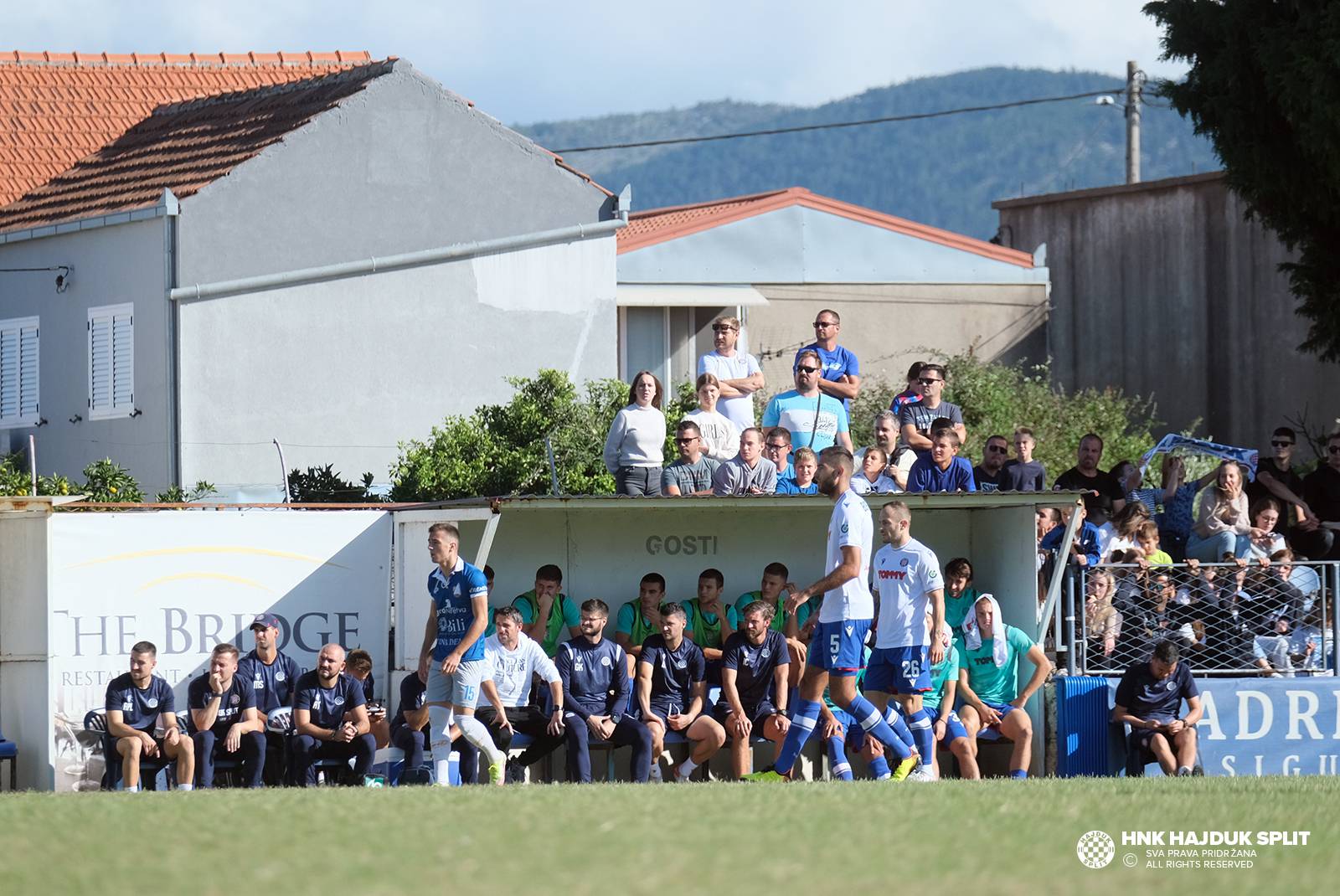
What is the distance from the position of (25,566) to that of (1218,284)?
20658mm

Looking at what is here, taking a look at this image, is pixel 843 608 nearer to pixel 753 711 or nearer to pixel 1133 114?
pixel 753 711

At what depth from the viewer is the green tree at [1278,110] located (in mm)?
18469

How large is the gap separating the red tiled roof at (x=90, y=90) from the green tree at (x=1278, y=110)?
1320 centimetres

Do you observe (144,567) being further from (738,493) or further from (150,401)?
(150,401)

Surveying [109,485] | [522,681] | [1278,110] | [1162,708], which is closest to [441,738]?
[522,681]

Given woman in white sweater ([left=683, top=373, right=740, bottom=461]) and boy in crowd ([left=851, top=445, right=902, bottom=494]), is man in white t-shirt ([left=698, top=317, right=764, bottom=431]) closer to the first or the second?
woman in white sweater ([left=683, top=373, right=740, bottom=461])

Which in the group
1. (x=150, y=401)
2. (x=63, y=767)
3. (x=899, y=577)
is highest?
(x=150, y=401)

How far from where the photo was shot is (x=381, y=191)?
74.0 feet

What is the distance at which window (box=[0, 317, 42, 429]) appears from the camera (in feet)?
74.7

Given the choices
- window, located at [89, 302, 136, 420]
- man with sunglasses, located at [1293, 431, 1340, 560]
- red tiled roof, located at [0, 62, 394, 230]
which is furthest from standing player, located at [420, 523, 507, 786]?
red tiled roof, located at [0, 62, 394, 230]

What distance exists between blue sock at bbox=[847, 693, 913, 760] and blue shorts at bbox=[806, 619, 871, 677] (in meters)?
0.24

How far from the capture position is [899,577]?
12.6 m

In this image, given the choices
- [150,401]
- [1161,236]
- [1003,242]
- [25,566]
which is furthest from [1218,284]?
[25,566]

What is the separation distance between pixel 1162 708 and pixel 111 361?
12.8 m
